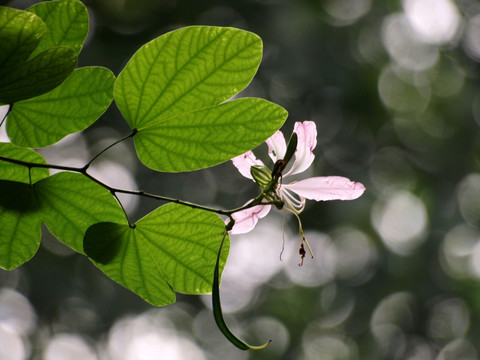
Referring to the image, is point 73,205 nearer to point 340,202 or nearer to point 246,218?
point 246,218

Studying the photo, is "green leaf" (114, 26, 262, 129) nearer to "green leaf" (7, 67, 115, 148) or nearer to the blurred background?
"green leaf" (7, 67, 115, 148)

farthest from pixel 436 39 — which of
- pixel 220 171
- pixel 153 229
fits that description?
pixel 153 229

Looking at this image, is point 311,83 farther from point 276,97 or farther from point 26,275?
point 26,275

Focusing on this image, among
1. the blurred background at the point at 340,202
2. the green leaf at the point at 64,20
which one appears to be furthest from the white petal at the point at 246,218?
the blurred background at the point at 340,202

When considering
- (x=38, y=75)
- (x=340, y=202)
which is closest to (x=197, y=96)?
(x=38, y=75)

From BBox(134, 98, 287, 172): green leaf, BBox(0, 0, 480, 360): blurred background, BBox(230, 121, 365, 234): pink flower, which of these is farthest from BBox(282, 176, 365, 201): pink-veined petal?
BBox(0, 0, 480, 360): blurred background

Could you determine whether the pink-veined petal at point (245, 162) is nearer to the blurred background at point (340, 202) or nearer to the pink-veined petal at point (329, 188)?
the pink-veined petal at point (329, 188)
